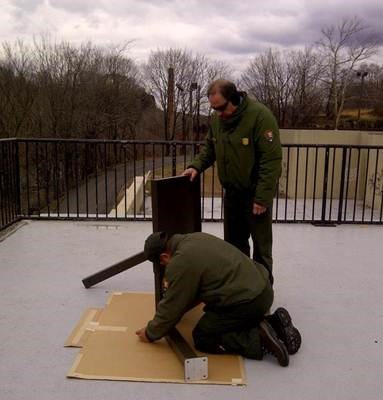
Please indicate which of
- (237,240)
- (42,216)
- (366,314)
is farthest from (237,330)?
(42,216)

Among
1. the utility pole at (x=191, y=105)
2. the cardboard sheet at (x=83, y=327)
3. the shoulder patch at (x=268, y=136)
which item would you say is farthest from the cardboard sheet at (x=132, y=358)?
the utility pole at (x=191, y=105)

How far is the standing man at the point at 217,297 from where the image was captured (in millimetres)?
2562

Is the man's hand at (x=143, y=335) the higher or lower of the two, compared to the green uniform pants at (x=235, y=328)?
lower

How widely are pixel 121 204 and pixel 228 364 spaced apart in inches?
358

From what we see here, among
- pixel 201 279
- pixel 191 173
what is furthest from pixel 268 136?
pixel 201 279

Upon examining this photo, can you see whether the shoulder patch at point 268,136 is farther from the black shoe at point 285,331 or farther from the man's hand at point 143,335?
the man's hand at point 143,335

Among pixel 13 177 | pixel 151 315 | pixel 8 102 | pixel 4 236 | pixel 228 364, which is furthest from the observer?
pixel 8 102

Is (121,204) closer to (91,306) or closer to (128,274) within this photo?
(128,274)

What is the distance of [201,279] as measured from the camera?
259cm

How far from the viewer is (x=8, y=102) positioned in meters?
17.5

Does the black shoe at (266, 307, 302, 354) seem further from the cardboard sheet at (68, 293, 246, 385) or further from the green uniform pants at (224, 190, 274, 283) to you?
the green uniform pants at (224, 190, 274, 283)

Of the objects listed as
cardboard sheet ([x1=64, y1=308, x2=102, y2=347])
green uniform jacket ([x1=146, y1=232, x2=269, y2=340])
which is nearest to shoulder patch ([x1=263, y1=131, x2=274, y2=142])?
green uniform jacket ([x1=146, y1=232, x2=269, y2=340])

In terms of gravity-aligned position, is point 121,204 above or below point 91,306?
below

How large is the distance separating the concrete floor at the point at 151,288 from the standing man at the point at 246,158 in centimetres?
73
